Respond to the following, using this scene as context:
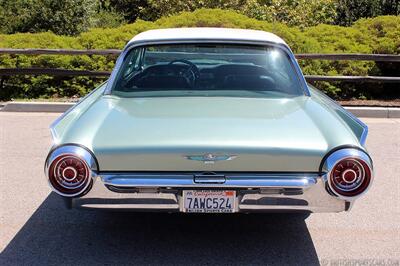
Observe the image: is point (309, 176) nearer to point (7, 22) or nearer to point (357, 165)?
point (357, 165)

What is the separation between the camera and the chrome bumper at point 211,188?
3.62 meters

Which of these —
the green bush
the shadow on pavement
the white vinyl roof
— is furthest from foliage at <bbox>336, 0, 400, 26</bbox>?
the shadow on pavement

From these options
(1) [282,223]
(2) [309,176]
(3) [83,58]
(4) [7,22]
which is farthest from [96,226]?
(4) [7,22]

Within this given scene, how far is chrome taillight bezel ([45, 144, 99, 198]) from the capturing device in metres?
3.61

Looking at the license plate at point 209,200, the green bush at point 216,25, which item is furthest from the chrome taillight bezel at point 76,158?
the green bush at point 216,25

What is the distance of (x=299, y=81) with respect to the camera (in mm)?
4949

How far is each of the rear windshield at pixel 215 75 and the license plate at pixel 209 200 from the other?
4.22 feet

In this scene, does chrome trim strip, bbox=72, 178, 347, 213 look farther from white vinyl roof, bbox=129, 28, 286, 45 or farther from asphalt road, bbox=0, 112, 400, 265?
white vinyl roof, bbox=129, 28, 286, 45

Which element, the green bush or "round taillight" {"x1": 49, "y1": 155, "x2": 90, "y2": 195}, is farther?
the green bush

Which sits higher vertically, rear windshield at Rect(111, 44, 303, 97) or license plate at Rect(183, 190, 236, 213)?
rear windshield at Rect(111, 44, 303, 97)

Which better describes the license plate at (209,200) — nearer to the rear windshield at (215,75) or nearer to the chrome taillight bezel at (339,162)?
the chrome taillight bezel at (339,162)

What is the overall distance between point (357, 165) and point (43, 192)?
3240mm

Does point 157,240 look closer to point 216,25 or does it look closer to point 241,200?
point 241,200

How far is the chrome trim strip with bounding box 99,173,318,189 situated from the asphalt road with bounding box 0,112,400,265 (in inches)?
28.4
